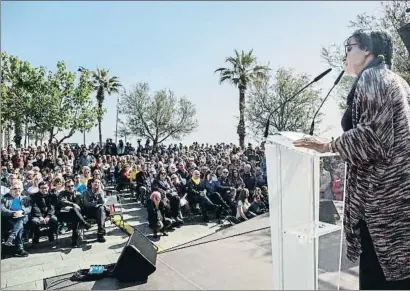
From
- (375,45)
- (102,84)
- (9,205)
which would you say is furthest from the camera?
(102,84)

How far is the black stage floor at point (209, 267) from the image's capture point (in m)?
2.97

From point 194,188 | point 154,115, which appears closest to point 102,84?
point 154,115

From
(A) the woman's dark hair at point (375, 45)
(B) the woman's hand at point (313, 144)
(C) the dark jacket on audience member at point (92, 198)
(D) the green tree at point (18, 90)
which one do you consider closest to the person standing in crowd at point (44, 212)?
(C) the dark jacket on audience member at point (92, 198)

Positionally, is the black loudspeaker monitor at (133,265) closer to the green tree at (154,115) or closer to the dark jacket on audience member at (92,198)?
the dark jacket on audience member at (92,198)

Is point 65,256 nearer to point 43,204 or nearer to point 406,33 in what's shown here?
point 43,204

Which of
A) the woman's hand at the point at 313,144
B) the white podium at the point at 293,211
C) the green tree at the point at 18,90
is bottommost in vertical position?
the white podium at the point at 293,211

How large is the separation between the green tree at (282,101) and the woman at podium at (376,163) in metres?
16.3

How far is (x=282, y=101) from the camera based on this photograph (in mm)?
19047

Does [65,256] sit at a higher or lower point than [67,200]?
lower

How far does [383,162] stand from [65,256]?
18.4ft

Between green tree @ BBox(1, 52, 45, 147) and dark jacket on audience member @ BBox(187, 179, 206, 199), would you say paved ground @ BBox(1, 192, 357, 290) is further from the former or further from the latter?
green tree @ BBox(1, 52, 45, 147)

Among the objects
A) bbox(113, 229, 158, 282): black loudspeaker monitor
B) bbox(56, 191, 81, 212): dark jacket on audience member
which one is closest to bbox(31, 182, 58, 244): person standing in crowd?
bbox(56, 191, 81, 212): dark jacket on audience member

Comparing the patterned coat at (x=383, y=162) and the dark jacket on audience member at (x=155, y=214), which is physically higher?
the patterned coat at (x=383, y=162)

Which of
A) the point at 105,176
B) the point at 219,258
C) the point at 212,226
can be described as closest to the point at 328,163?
the point at 219,258
